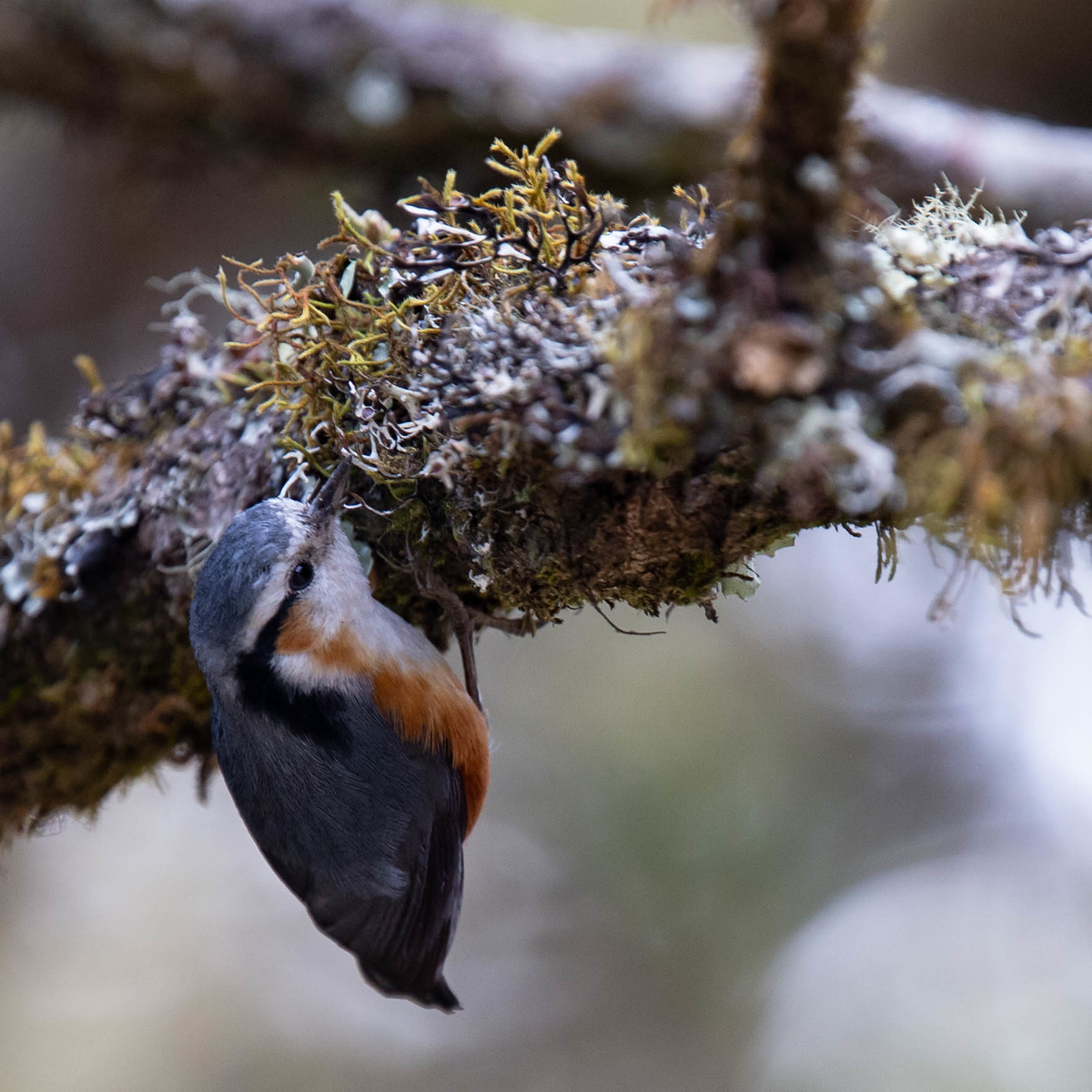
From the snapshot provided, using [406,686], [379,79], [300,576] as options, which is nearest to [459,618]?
[406,686]

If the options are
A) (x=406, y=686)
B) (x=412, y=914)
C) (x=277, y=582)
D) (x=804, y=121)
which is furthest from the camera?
(x=412, y=914)

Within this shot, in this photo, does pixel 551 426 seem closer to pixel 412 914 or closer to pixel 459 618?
pixel 459 618

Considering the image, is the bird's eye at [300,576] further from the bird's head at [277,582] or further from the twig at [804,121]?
the twig at [804,121]

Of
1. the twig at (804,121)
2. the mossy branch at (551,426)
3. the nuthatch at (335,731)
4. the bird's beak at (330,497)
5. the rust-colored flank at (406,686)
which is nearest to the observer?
the twig at (804,121)

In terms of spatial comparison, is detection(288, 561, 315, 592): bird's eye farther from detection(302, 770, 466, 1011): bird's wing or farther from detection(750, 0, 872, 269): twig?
detection(750, 0, 872, 269): twig

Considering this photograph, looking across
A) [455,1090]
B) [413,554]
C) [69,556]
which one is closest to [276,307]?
[413,554]

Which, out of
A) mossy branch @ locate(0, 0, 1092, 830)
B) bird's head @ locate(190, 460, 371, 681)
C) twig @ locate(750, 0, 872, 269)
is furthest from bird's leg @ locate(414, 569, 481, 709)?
twig @ locate(750, 0, 872, 269)

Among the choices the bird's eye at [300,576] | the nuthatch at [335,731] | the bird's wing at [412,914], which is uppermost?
the bird's eye at [300,576]

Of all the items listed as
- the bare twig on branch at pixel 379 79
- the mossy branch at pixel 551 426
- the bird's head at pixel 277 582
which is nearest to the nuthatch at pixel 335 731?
the bird's head at pixel 277 582

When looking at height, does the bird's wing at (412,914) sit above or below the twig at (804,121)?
below
